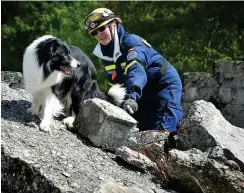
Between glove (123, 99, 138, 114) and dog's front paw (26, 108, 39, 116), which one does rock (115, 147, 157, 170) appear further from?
dog's front paw (26, 108, 39, 116)

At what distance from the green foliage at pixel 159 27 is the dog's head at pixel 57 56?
1045 centimetres

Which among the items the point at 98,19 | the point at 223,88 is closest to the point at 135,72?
the point at 98,19

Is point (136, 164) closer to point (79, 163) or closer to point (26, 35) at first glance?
point (79, 163)

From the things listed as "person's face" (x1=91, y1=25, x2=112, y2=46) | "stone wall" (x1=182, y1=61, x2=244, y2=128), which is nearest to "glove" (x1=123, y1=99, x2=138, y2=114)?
"person's face" (x1=91, y1=25, x2=112, y2=46)

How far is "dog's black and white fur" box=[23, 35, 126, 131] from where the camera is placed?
6.12 metres

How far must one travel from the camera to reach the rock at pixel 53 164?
475cm

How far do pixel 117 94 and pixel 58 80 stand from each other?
2.13 feet

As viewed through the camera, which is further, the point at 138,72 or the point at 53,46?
the point at 53,46

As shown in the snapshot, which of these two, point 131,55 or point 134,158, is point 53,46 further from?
point 134,158

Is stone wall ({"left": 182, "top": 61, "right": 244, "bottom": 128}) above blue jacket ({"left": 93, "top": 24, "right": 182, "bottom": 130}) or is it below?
below

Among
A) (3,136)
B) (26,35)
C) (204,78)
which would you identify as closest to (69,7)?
(26,35)

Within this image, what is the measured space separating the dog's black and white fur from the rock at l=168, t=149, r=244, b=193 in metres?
1.35

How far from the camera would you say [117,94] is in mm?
6332

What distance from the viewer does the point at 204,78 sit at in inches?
368
